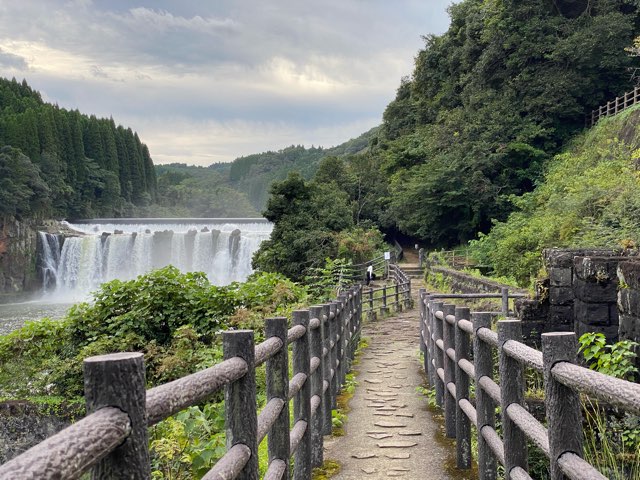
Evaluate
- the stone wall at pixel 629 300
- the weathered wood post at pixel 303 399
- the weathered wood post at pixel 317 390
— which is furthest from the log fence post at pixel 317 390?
the stone wall at pixel 629 300

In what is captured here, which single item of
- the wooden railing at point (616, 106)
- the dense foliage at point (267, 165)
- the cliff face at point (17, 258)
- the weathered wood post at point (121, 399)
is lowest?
the cliff face at point (17, 258)

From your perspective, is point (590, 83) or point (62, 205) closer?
point (590, 83)

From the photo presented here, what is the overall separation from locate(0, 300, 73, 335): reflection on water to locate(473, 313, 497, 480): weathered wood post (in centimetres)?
2867

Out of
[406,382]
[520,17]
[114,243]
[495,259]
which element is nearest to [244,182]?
[114,243]

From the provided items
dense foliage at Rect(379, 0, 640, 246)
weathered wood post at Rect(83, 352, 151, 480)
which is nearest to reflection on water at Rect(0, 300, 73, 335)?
dense foliage at Rect(379, 0, 640, 246)

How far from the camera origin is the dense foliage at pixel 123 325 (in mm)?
10984

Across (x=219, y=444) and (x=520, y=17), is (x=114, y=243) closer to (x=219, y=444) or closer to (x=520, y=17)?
(x=520, y=17)

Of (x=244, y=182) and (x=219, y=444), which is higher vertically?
(x=244, y=182)

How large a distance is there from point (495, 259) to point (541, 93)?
12718mm

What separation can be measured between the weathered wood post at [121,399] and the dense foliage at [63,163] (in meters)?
56.8

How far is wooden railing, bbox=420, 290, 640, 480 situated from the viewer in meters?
2.02

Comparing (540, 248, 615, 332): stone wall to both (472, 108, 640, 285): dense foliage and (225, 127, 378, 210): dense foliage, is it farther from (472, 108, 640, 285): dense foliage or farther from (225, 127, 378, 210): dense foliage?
(225, 127, 378, 210): dense foliage

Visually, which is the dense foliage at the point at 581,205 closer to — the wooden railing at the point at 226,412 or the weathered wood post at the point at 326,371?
the weathered wood post at the point at 326,371

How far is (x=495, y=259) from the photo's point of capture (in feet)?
76.0
